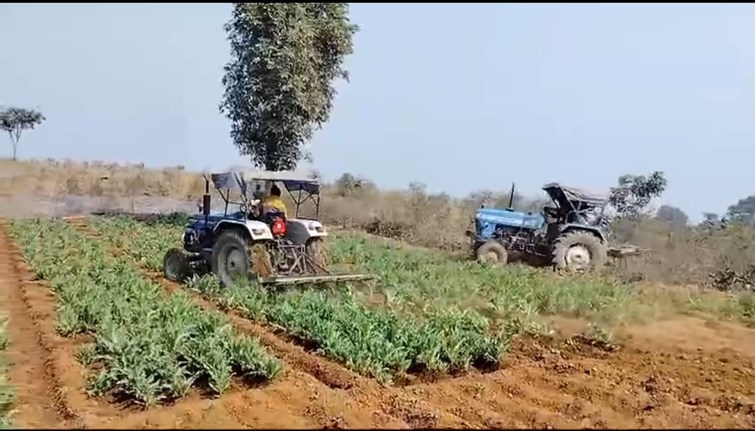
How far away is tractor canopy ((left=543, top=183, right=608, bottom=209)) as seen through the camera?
15.4 m

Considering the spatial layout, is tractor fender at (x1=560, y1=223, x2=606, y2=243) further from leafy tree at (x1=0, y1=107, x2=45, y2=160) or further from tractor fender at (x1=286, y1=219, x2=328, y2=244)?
leafy tree at (x1=0, y1=107, x2=45, y2=160)

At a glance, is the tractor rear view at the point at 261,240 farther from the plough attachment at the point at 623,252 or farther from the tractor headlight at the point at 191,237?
the plough attachment at the point at 623,252

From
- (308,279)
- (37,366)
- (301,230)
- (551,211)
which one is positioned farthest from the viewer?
(551,211)

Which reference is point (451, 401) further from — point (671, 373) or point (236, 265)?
point (236, 265)

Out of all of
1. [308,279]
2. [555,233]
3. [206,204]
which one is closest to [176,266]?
[206,204]

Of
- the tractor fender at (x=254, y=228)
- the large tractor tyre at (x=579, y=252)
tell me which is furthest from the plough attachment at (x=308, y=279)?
the large tractor tyre at (x=579, y=252)

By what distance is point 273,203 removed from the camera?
37.0ft

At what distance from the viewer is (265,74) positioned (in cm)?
2092

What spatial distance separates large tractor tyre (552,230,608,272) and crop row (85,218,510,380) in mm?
5843

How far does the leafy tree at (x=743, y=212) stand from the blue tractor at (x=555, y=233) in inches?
123

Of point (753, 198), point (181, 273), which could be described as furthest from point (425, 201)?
point (181, 273)

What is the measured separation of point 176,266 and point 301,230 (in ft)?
7.88

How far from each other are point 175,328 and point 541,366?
3.38 metres

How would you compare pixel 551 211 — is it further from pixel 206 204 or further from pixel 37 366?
pixel 37 366
